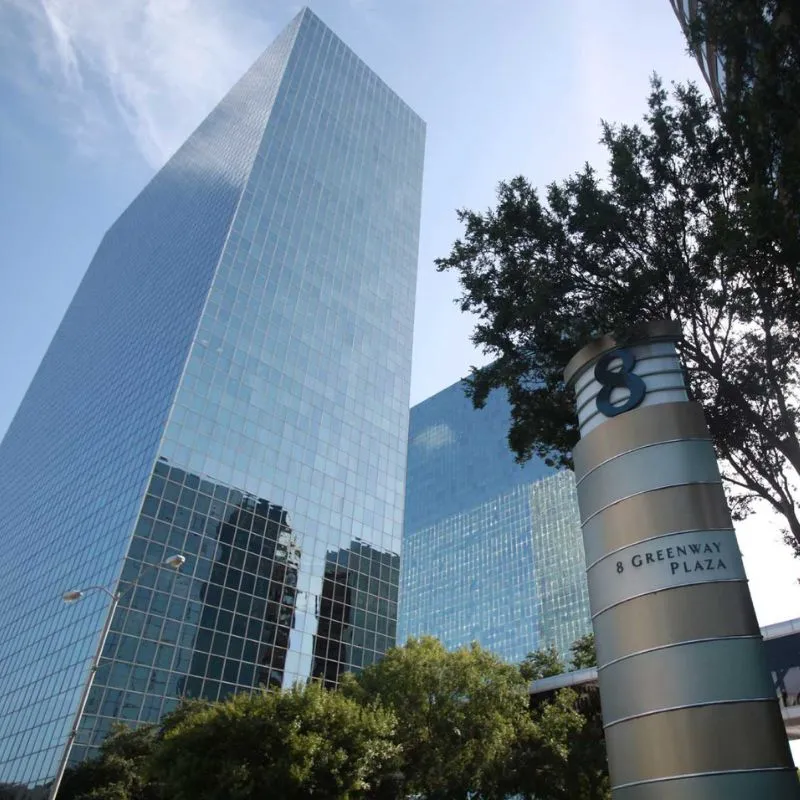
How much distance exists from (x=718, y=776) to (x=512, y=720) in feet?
52.8

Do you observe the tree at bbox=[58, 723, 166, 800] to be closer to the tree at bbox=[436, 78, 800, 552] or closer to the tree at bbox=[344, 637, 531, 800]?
the tree at bbox=[344, 637, 531, 800]

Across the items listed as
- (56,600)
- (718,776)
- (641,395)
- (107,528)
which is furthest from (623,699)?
(56,600)

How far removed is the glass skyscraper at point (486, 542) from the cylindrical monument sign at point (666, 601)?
392ft

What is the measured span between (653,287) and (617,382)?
355 centimetres

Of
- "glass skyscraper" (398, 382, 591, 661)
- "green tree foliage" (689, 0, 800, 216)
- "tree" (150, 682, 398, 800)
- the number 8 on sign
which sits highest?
"glass skyscraper" (398, 382, 591, 661)

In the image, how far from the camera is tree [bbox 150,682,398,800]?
24109mm

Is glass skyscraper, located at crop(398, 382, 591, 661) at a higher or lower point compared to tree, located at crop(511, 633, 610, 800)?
higher

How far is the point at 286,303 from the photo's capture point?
258ft

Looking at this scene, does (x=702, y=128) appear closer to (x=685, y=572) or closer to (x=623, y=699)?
(x=685, y=572)

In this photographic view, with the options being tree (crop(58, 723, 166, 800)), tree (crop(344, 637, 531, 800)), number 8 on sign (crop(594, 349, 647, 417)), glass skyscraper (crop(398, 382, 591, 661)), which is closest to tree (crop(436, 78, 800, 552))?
number 8 on sign (crop(594, 349, 647, 417))

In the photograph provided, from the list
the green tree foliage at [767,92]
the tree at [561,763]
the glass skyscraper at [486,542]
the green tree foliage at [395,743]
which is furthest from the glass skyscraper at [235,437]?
the glass skyscraper at [486,542]

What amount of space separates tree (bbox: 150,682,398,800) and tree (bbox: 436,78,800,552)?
41.0ft

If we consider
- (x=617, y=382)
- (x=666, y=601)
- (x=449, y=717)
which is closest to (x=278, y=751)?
(x=449, y=717)

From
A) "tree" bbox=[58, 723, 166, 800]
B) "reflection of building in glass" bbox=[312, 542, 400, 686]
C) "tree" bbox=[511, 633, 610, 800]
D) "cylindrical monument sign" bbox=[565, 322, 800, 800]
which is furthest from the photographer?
"reflection of building in glass" bbox=[312, 542, 400, 686]
